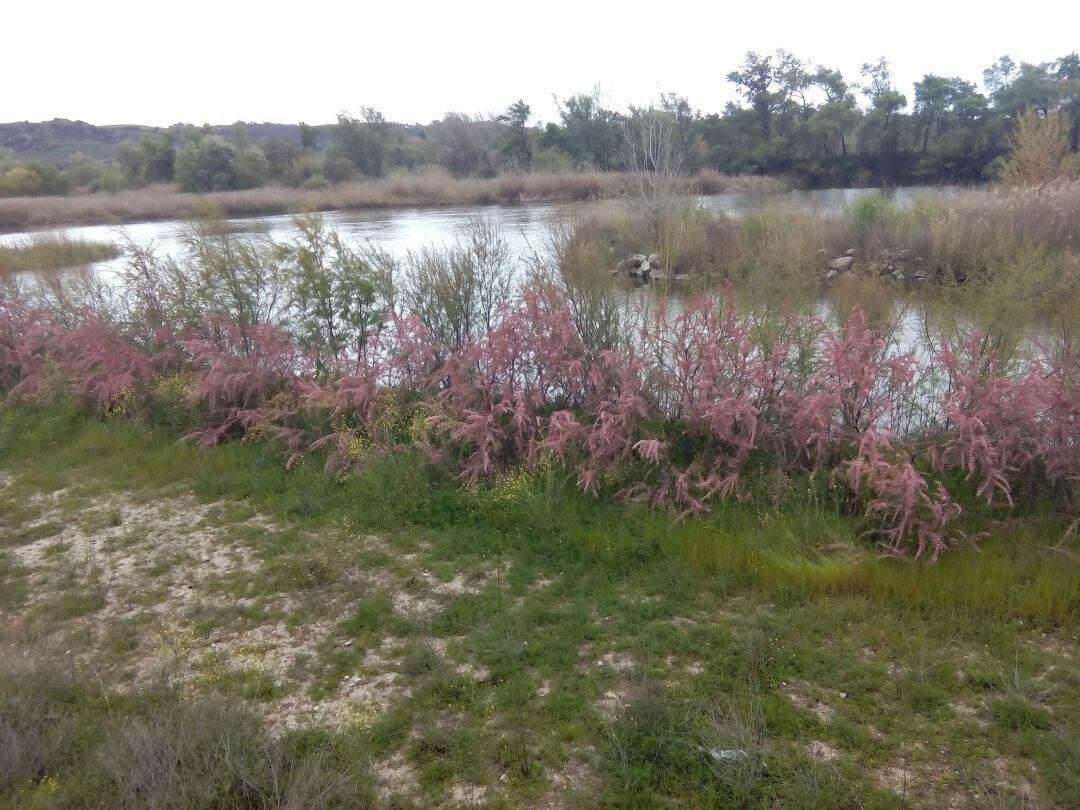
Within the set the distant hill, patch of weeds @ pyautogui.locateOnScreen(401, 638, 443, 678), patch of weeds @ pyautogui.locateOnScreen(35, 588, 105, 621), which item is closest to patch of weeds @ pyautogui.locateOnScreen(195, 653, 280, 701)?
patch of weeds @ pyautogui.locateOnScreen(401, 638, 443, 678)

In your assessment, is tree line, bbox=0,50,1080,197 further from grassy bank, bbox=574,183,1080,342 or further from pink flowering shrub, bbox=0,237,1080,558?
pink flowering shrub, bbox=0,237,1080,558

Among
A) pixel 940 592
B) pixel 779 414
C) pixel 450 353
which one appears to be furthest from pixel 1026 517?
pixel 450 353

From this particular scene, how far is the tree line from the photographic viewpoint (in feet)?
116

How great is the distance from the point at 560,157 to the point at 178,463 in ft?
115

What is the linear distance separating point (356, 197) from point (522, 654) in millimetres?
37827

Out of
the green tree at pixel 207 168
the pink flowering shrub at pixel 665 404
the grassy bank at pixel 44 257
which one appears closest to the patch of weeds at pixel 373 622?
the pink flowering shrub at pixel 665 404

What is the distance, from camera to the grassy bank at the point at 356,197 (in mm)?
33062

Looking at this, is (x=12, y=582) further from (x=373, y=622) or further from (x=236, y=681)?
(x=373, y=622)

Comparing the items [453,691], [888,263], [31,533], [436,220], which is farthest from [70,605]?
[436,220]

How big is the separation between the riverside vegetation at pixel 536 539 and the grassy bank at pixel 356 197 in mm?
22091

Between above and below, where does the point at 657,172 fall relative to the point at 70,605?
above

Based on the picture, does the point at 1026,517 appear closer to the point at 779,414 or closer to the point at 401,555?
the point at 779,414

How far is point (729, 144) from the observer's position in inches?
1623

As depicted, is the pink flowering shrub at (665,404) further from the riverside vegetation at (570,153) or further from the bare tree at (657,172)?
the riverside vegetation at (570,153)
